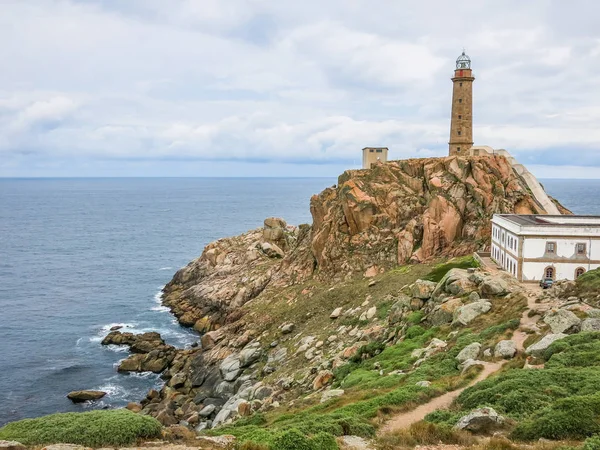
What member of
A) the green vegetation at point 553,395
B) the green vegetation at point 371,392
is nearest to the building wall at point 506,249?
the green vegetation at point 371,392

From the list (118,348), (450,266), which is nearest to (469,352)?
(450,266)

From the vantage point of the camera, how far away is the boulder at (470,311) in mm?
33438

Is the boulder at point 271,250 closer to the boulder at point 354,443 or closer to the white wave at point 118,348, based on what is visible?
the white wave at point 118,348

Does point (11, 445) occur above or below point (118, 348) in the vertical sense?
above

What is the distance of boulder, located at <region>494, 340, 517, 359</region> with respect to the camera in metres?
26.7

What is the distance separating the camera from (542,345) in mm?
25703

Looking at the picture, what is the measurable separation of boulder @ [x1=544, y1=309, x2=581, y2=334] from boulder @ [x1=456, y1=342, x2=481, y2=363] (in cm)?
404

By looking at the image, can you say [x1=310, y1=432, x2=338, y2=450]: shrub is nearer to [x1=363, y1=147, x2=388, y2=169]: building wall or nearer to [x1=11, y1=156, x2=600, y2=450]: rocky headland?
[x1=11, y1=156, x2=600, y2=450]: rocky headland

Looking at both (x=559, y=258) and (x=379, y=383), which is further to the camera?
(x=559, y=258)

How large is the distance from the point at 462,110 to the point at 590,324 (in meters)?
49.7

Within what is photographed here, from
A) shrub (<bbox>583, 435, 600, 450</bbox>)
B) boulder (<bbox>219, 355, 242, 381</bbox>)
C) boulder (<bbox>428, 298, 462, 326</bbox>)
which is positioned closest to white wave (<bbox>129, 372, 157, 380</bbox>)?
boulder (<bbox>219, 355, 242, 381</bbox>)

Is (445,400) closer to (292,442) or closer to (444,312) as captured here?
(292,442)

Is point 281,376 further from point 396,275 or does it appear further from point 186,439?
point 186,439

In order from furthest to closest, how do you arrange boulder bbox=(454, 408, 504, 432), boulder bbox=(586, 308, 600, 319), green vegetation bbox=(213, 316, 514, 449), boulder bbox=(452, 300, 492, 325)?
boulder bbox=(452, 300, 492, 325), boulder bbox=(586, 308, 600, 319), green vegetation bbox=(213, 316, 514, 449), boulder bbox=(454, 408, 504, 432)
